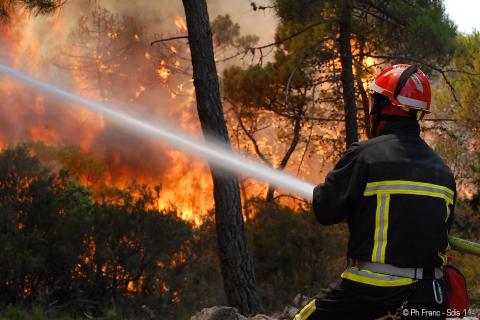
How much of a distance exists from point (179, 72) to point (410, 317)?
25.6 meters

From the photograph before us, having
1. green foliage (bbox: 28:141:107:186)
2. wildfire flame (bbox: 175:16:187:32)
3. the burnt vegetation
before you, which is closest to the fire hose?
the burnt vegetation

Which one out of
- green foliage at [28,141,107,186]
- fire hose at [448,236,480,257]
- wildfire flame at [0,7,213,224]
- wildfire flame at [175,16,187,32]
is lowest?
fire hose at [448,236,480,257]

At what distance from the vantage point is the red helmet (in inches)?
103

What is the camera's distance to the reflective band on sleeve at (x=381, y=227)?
2419 millimetres

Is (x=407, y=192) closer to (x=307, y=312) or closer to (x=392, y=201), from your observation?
(x=392, y=201)

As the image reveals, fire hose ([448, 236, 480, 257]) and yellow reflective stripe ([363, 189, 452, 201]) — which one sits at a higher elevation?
yellow reflective stripe ([363, 189, 452, 201])

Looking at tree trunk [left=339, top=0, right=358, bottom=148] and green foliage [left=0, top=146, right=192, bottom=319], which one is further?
tree trunk [left=339, top=0, right=358, bottom=148]

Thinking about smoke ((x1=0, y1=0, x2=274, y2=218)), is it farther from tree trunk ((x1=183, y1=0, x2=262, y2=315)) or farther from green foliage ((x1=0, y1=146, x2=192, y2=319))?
tree trunk ((x1=183, y1=0, x2=262, y2=315))

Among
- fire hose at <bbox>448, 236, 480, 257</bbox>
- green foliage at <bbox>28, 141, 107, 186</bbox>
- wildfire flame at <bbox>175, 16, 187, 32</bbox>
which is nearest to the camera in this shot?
fire hose at <bbox>448, 236, 480, 257</bbox>

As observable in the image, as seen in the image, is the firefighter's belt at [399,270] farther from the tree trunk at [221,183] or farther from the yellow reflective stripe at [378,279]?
the tree trunk at [221,183]

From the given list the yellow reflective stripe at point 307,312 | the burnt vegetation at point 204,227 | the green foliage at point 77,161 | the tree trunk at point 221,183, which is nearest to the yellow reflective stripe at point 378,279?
the yellow reflective stripe at point 307,312

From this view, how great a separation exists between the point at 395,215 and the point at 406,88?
61 centimetres

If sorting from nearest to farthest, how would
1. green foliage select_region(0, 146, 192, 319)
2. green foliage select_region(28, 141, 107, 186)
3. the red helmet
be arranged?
1. the red helmet
2. green foliage select_region(0, 146, 192, 319)
3. green foliage select_region(28, 141, 107, 186)

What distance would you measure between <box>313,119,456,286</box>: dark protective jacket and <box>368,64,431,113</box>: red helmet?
0.16 m
